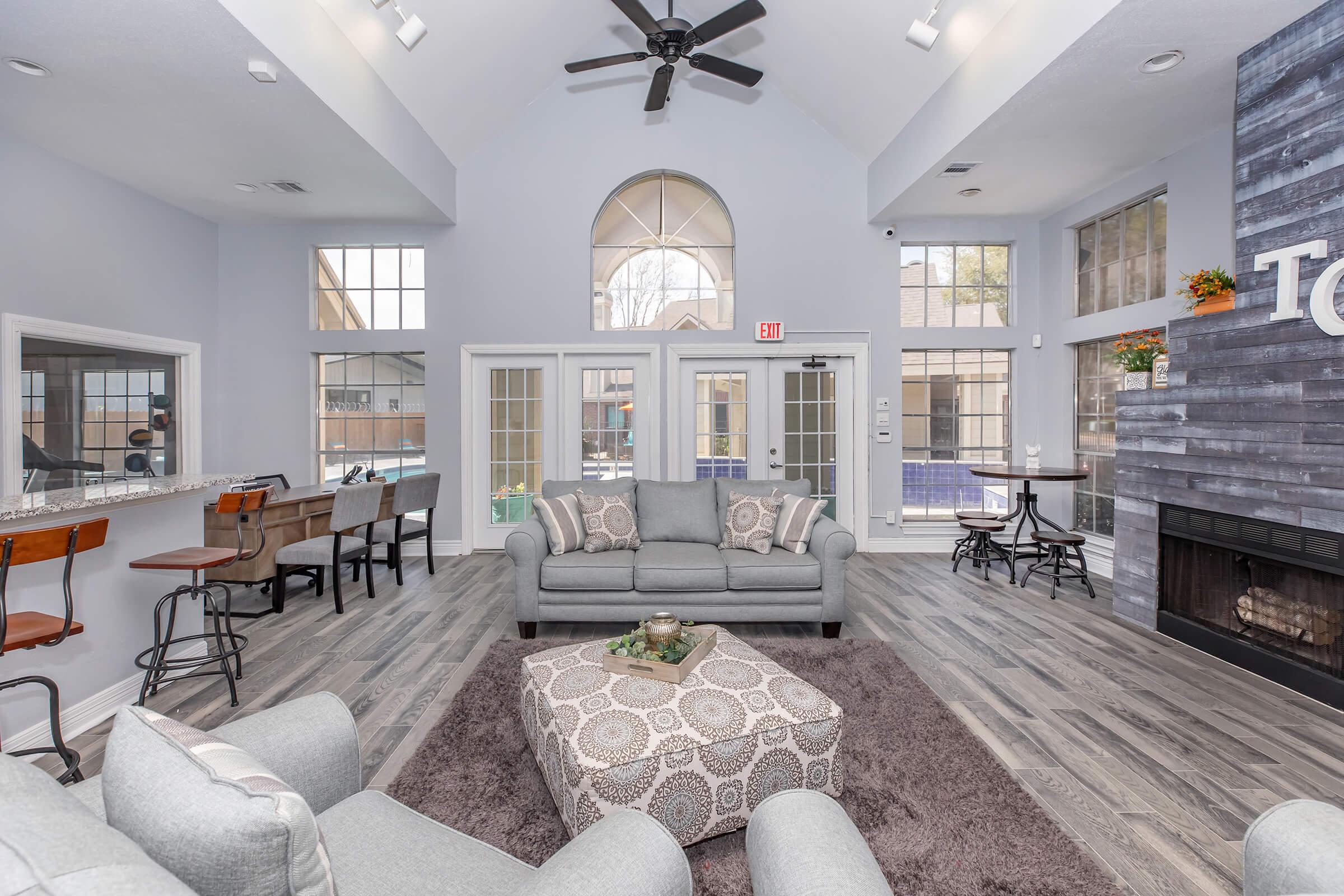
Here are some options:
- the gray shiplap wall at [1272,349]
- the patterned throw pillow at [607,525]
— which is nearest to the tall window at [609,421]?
the patterned throw pillow at [607,525]

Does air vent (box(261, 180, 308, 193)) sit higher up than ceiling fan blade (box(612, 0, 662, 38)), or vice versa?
ceiling fan blade (box(612, 0, 662, 38))

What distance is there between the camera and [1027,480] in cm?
496

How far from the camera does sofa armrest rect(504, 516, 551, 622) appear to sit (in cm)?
368

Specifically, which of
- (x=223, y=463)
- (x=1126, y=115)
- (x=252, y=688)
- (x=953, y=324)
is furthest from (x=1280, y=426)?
(x=223, y=463)

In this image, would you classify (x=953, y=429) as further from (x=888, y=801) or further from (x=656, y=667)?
(x=656, y=667)

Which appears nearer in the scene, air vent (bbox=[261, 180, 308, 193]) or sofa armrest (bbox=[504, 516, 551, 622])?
sofa armrest (bbox=[504, 516, 551, 622])

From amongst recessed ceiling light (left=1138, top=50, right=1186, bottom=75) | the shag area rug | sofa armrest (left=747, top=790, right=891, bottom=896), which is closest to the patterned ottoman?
the shag area rug

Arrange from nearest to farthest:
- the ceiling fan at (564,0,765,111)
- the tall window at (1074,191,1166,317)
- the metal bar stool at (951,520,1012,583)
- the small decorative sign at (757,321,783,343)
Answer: the ceiling fan at (564,0,765,111)
the tall window at (1074,191,1166,317)
the metal bar stool at (951,520,1012,583)
the small decorative sign at (757,321,783,343)

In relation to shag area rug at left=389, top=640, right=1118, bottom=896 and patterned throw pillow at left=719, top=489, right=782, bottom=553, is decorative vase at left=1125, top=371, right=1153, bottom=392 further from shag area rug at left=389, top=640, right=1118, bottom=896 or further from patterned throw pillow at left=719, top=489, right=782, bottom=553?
shag area rug at left=389, top=640, right=1118, bottom=896

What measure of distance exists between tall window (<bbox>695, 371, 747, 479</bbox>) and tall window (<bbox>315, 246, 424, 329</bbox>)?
2837 millimetres

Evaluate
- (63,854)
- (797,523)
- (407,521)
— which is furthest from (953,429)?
(63,854)

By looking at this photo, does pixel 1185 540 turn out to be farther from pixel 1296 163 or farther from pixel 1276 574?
pixel 1296 163

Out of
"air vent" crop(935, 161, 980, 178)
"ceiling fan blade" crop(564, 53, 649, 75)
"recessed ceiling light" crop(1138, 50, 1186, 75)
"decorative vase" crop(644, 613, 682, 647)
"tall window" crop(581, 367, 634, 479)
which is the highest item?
"ceiling fan blade" crop(564, 53, 649, 75)

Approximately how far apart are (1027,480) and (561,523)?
143 inches
